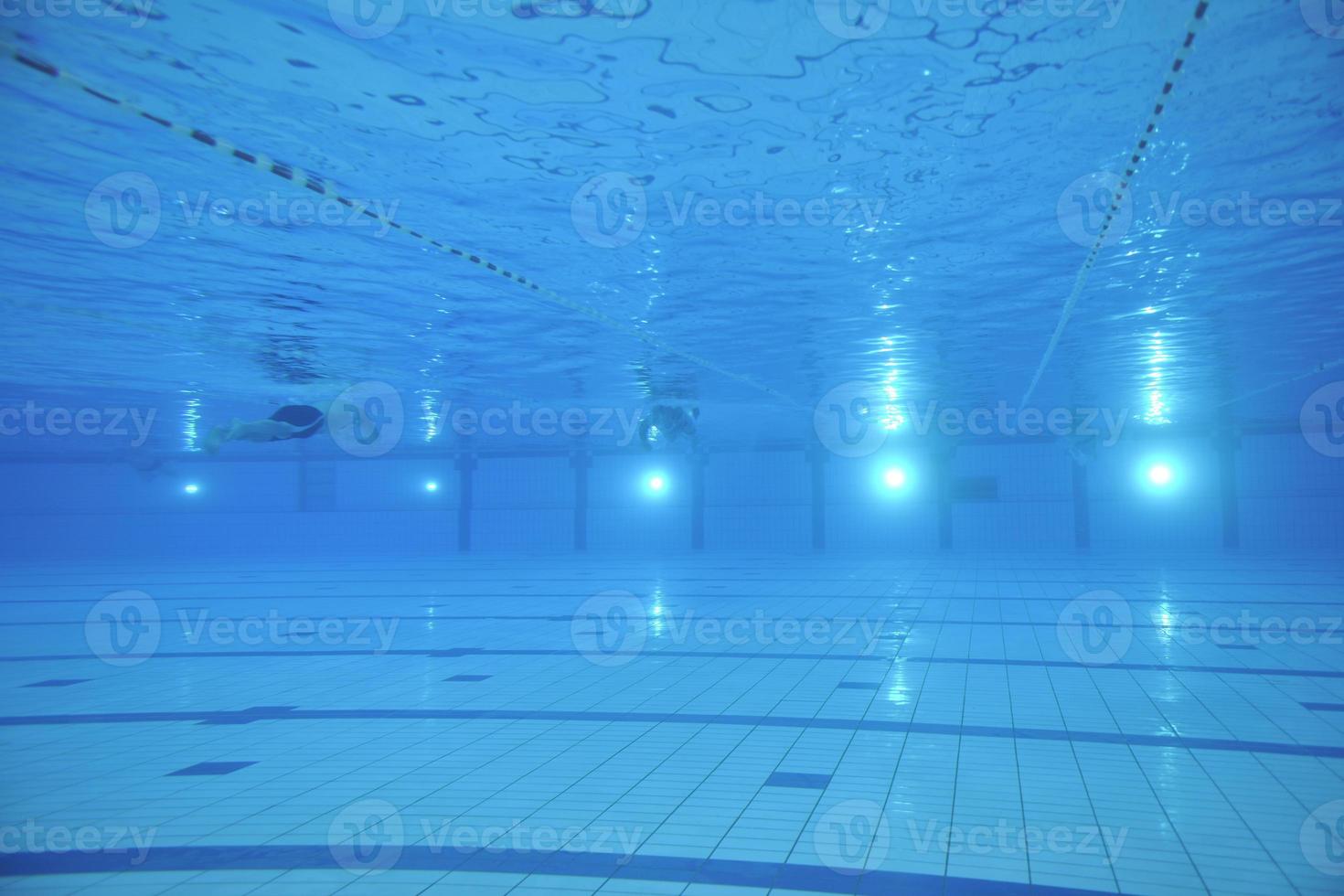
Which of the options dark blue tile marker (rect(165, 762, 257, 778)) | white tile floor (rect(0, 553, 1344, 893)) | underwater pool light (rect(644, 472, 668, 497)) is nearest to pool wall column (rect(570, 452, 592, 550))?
underwater pool light (rect(644, 472, 668, 497))

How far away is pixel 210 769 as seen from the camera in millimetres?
5223

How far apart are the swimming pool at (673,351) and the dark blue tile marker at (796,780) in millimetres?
50

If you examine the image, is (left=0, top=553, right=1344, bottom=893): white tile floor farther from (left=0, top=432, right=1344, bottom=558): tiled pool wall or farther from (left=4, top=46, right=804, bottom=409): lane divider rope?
(left=0, top=432, right=1344, bottom=558): tiled pool wall

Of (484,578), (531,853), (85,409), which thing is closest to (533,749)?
(531,853)

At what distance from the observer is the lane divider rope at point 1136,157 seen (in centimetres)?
345

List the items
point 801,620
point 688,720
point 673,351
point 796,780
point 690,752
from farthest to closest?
point 801,620, point 673,351, point 688,720, point 690,752, point 796,780

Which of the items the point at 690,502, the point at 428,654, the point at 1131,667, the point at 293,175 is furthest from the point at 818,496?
the point at 293,175

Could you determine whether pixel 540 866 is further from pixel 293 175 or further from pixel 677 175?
pixel 293 175

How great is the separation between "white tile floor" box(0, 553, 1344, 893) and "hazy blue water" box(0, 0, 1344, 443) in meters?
3.82

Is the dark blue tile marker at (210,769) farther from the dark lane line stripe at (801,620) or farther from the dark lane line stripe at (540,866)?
the dark lane line stripe at (801,620)

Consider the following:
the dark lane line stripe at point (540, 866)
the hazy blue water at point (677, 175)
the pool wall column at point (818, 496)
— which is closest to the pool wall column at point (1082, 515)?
the pool wall column at point (818, 496)

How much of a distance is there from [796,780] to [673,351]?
6.67m

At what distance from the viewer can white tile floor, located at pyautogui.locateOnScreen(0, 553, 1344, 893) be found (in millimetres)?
3682

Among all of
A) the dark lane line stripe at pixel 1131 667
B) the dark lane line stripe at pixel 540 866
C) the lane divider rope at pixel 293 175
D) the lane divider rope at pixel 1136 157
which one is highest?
the lane divider rope at pixel 1136 157
